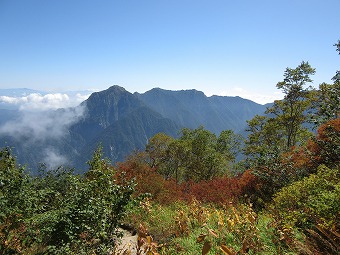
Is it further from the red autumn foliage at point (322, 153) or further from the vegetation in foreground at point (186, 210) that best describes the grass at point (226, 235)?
the red autumn foliage at point (322, 153)

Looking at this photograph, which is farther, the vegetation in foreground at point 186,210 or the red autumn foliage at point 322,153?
the red autumn foliage at point 322,153

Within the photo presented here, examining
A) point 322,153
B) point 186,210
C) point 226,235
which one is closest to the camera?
point 226,235

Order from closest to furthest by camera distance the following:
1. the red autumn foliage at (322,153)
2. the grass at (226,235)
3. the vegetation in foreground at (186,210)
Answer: the vegetation in foreground at (186,210)
the grass at (226,235)
the red autumn foliage at (322,153)

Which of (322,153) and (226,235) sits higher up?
(322,153)

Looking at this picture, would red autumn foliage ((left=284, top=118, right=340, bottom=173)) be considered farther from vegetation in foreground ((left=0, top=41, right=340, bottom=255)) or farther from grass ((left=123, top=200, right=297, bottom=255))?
grass ((left=123, top=200, right=297, bottom=255))

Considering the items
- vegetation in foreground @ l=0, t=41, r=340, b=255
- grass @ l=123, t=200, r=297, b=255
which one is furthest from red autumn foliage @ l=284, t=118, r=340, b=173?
grass @ l=123, t=200, r=297, b=255

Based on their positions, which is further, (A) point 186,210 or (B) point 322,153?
(A) point 186,210

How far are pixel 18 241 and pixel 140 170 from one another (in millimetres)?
19216

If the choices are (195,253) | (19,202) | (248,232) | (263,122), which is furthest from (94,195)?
(263,122)

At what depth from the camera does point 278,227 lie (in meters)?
8.19

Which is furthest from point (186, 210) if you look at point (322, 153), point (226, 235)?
point (322, 153)

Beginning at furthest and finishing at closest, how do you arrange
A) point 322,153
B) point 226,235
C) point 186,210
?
point 186,210 → point 322,153 → point 226,235

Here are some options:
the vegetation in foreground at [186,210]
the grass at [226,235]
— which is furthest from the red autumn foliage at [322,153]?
the grass at [226,235]

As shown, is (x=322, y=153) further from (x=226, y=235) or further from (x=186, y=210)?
(x=226, y=235)
